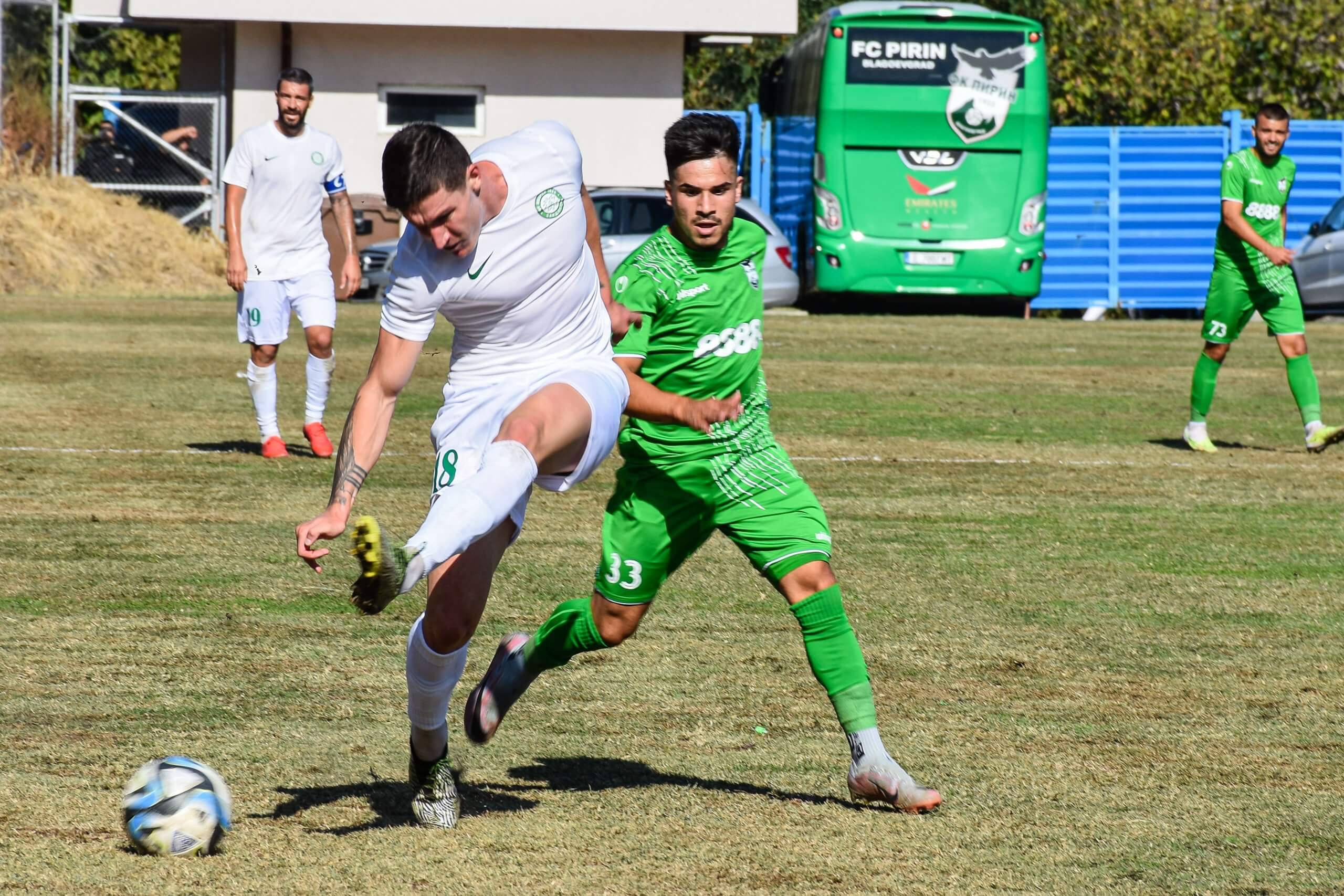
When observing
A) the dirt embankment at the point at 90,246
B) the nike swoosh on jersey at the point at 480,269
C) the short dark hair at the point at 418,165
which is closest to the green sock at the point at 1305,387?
the nike swoosh on jersey at the point at 480,269

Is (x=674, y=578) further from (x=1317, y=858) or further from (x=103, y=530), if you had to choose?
(x=1317, y=858)

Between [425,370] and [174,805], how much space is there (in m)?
13.3

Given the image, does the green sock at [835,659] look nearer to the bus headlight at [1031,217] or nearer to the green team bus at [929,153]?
the green team bus at [929,153]

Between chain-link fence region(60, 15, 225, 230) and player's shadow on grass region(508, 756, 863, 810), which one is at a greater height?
chain-link fence region(60, 15, 225, 230)

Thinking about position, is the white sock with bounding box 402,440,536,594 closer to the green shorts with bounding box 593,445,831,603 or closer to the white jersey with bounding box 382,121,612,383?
the white jersey with bounding box 382,121,612,383

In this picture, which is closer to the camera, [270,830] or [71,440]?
[270,830]

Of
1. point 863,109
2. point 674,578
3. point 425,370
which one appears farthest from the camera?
point 863,109

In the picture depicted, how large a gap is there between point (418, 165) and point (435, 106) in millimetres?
28945

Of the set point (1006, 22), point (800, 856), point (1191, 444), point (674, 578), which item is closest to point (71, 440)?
point (674, 578)

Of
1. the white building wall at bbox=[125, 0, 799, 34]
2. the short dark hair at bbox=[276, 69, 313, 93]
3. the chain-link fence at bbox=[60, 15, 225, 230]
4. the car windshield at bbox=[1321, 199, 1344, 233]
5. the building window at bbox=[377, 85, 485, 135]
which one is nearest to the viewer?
the short dark hair at bbox=[276, 69, 313, 93]

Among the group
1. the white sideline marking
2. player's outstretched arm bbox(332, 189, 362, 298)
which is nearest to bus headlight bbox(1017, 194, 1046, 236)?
the white sideline marking

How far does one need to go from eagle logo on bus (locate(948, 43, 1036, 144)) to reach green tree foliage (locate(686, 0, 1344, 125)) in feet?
31.8

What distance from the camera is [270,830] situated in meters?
4.76

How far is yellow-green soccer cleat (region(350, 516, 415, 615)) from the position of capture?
3.98 meters
